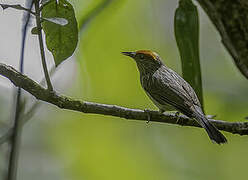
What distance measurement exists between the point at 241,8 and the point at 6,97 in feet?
12.2

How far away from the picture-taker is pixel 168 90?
11.3ft

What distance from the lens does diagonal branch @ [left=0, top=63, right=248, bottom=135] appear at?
2088mm

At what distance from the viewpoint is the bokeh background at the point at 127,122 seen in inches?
181

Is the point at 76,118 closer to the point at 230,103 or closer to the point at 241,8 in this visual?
the point at 230,103

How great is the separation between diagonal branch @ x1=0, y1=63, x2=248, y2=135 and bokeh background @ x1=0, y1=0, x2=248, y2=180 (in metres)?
1.34

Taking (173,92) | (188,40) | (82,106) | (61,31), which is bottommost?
(173,92)

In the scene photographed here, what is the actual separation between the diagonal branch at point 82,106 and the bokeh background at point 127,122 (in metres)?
1.34

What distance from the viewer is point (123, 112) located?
230 centimetres

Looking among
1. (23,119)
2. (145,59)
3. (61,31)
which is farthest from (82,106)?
(145,59)

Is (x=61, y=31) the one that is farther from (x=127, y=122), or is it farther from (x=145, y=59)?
(x=127, y=122)

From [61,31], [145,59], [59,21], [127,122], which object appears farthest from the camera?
[127,122]

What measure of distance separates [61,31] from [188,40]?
84 centimetres

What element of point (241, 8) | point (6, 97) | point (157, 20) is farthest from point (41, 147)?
point (241, 8)

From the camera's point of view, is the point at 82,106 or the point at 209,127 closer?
the point at 82,106
